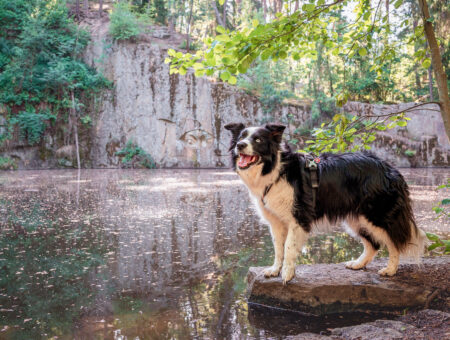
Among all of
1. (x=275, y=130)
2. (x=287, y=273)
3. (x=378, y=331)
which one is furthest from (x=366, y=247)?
(x=275, y=130)

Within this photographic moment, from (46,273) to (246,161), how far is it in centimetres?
271

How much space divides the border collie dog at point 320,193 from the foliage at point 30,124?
2370 centimetres

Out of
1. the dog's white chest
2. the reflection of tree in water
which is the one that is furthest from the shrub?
the dog's white chest

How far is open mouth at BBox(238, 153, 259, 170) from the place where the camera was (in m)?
3.12

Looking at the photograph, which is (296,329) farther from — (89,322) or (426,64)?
(426,64)

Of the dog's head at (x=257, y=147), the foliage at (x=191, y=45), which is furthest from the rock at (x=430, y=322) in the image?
the foliage at (x=191, y=45)

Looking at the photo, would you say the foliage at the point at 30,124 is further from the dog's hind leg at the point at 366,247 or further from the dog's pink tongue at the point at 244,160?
the dog's hind leg at the point at 366,247

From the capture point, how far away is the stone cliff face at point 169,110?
83.4ft

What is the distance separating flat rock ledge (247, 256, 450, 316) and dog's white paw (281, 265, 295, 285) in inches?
1.8

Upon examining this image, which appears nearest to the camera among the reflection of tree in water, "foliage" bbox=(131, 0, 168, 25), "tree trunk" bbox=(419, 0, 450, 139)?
"tree trunk" bbox=(419, 0, 450, 139)

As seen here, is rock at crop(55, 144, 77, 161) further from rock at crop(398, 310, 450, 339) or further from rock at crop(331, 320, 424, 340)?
rock at crop(398, 310, 450, 339)

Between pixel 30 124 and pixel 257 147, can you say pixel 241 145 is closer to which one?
pixel 257 147

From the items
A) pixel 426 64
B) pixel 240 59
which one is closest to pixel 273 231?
pixel 240 59

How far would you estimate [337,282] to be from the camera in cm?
316
